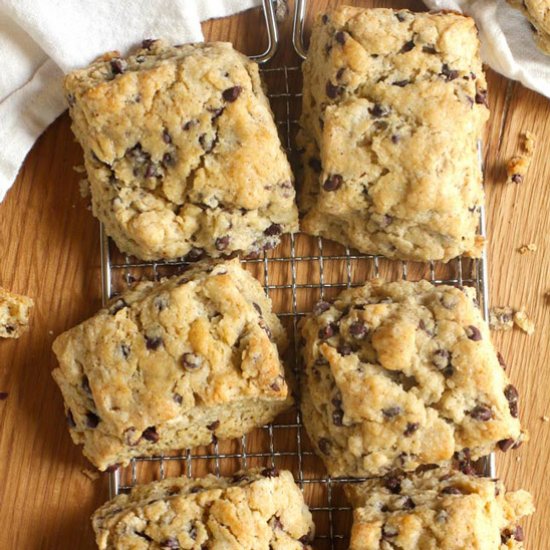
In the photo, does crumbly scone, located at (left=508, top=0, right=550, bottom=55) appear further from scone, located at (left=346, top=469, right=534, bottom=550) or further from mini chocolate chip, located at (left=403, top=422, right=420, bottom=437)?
scone, located at (left=346, top=469, right=534, bottom=550)

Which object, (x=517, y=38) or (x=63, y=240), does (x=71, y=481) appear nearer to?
(x=63, y=240)

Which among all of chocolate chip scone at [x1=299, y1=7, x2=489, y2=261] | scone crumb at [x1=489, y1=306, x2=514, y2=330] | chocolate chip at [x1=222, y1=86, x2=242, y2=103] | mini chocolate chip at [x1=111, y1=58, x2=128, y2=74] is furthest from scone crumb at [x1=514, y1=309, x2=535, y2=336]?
mini chocolate chip at [x1=111, y1=58, x2=128, y2=74]

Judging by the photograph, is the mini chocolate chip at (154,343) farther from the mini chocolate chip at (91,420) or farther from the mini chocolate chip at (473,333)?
the mini chocolate chip at (473,333)

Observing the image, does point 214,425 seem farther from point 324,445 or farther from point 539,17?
point 539,17

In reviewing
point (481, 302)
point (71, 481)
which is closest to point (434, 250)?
point (481, 302)

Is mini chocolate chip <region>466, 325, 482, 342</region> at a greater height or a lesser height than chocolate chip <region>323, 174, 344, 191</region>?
lesser

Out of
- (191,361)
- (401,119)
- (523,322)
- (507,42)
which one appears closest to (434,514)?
(523,322)

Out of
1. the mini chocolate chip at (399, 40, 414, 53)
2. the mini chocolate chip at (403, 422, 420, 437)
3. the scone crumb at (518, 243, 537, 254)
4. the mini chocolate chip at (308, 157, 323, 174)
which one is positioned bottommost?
the mini chocolate chip at (403, 422, 420, 437)
